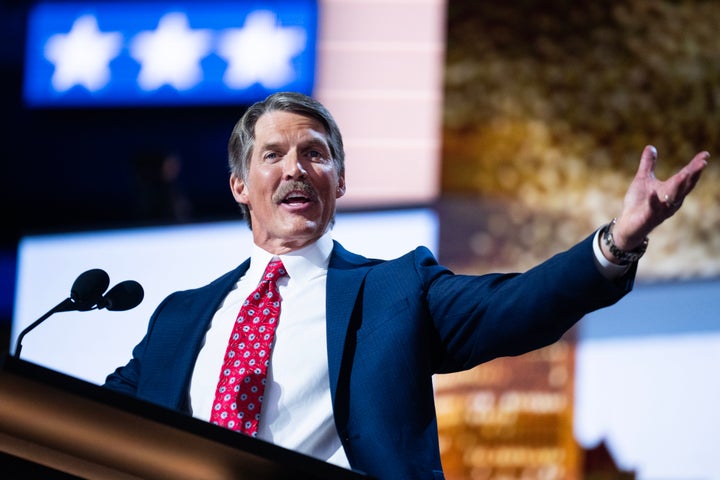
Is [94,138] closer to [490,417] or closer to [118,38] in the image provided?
[118,38]

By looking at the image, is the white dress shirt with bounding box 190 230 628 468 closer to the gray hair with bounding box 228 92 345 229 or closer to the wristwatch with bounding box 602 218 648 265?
the wristwatch with bounding box 602 218 648 265

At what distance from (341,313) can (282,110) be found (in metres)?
0.41

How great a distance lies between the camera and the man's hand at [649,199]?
1.40 m

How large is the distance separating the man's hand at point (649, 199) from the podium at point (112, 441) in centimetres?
52

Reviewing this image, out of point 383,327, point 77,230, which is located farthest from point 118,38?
point 383,327

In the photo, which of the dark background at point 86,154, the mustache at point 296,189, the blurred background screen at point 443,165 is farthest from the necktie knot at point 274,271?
the dark background at point 86,154

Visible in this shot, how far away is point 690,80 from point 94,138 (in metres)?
2.37

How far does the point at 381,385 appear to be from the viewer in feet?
5.44

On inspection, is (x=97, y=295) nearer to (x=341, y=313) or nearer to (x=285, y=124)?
(x=341, y=313)

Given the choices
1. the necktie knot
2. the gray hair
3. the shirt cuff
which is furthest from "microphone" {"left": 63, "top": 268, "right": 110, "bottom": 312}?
the shirt cuff

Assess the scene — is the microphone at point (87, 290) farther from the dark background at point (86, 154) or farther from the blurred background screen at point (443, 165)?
the dark background at point (86, 154)

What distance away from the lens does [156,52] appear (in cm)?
471

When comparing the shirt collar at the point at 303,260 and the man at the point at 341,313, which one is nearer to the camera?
the man at the point at 341,313

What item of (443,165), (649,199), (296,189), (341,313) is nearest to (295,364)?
(341,313)
